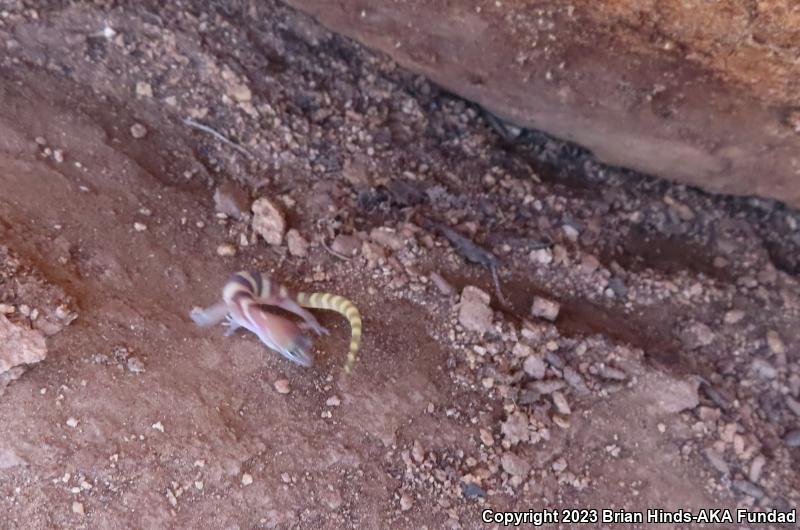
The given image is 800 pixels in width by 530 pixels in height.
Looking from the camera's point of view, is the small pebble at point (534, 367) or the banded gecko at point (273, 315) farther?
the small pebble at point (534, 367)

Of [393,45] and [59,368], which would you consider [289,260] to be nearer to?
[59,368]

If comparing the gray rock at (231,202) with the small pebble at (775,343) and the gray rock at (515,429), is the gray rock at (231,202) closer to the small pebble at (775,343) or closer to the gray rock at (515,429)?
the gray rock at (515,429)

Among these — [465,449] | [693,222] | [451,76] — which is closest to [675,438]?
[465,449]

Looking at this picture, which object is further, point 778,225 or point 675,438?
point 778,225

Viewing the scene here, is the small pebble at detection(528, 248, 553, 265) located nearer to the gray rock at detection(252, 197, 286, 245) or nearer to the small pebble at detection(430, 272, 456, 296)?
the small pebble at detection(430, 272, 456, 296)

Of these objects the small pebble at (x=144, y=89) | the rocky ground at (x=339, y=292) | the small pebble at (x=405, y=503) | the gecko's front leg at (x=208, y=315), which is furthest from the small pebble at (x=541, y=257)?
the small pebble at (x=144, y=89)

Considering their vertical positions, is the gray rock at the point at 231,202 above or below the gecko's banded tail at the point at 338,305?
above

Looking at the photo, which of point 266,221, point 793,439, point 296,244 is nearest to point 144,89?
point 266,221
